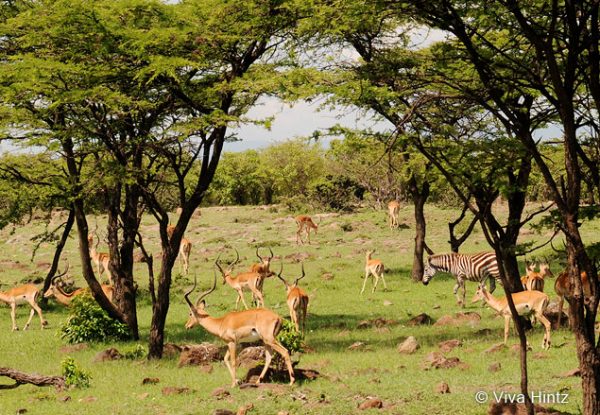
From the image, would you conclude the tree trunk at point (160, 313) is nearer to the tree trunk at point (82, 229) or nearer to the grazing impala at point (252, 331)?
the tree trunk at point (82, 229)

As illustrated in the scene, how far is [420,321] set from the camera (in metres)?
18.8

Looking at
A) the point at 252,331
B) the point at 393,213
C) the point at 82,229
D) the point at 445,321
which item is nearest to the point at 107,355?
→ the point at 82,229

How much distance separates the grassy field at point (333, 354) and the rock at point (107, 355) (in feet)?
0.67

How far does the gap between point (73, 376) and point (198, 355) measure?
8.56ft

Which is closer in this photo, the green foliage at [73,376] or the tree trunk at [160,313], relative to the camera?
the green foliage at [73,376]

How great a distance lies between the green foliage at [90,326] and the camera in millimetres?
18766

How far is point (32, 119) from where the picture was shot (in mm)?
17922

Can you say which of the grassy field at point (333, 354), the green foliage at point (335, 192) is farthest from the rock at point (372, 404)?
the green foliage at point (335, 192)

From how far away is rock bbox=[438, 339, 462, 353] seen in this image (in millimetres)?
14867

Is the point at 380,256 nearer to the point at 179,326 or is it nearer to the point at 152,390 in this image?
the point at 179,326

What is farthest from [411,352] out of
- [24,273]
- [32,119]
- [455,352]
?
[24,273]

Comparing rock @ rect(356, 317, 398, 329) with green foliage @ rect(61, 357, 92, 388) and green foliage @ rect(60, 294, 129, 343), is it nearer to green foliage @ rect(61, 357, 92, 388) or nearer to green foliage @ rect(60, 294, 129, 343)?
green foliage @ rect(60, 294, 129, 343)

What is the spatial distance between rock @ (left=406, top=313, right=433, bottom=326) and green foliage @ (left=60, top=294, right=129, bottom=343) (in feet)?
21.9

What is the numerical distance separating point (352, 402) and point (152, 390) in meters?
3.78
